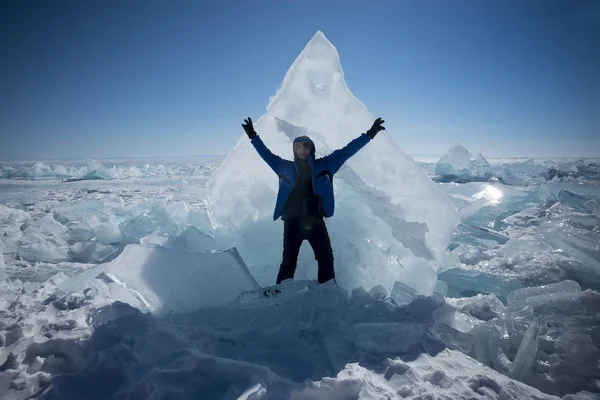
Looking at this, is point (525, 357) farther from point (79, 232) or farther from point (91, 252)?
point (79, 232)

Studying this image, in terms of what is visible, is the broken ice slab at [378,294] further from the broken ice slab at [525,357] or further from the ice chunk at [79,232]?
the ice chunk at [79,232]

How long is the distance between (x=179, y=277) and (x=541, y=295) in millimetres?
3416

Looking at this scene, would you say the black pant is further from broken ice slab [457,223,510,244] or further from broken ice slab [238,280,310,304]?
broken ice slab [457,223,510,244]

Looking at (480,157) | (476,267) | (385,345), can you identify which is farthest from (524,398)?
(480,157)

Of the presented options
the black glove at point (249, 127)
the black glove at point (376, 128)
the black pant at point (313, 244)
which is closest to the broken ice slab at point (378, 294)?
the black pant at point (313, 244)

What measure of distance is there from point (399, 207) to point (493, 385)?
2.19 metres

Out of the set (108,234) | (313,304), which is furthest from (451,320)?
(108,234)

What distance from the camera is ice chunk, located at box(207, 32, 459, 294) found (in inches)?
144

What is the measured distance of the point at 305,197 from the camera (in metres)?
2.82

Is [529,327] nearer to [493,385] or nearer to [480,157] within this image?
[493,385]

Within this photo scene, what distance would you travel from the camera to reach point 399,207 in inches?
144

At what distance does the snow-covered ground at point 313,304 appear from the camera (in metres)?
1.62

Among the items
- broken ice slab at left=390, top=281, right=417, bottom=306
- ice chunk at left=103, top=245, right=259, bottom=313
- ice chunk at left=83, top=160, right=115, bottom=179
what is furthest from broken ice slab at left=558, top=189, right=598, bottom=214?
ice chunk at left=83, top=160, right=115, bottom=179

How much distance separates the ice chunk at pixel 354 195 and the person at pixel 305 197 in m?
0.82
